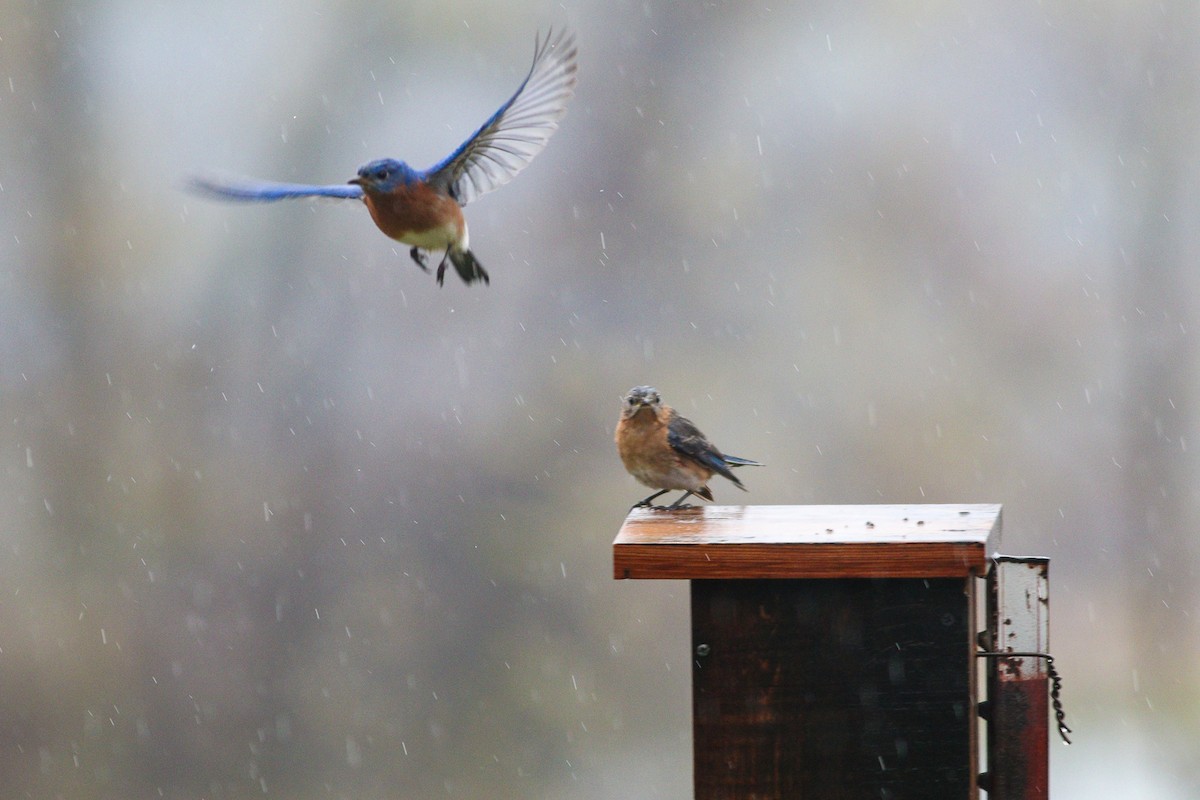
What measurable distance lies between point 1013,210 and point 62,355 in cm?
638

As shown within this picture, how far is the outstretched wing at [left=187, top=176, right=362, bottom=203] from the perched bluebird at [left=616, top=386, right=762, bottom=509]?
0.95 m

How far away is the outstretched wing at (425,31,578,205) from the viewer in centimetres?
266

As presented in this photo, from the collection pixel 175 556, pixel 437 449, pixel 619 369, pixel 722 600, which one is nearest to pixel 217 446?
pixel 175 556

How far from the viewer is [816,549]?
2246 millimetres

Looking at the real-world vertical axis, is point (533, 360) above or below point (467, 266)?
above

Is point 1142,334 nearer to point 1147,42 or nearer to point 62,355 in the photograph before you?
point 1147,42

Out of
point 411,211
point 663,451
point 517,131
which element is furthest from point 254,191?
point 663,451

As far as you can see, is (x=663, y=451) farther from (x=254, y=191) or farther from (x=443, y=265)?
(x=254, y=191)

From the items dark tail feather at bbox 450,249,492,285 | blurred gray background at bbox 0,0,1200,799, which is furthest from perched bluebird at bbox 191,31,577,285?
blurred gray background at bbox 0,0,1200,799

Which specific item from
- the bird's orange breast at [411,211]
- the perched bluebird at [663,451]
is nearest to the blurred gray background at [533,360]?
the perched bluebird at [663,451]

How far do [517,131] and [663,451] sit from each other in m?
0.93

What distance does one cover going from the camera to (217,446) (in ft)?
29.1

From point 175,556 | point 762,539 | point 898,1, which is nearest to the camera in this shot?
point 762,539

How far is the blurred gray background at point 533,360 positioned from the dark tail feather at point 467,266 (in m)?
5.59
